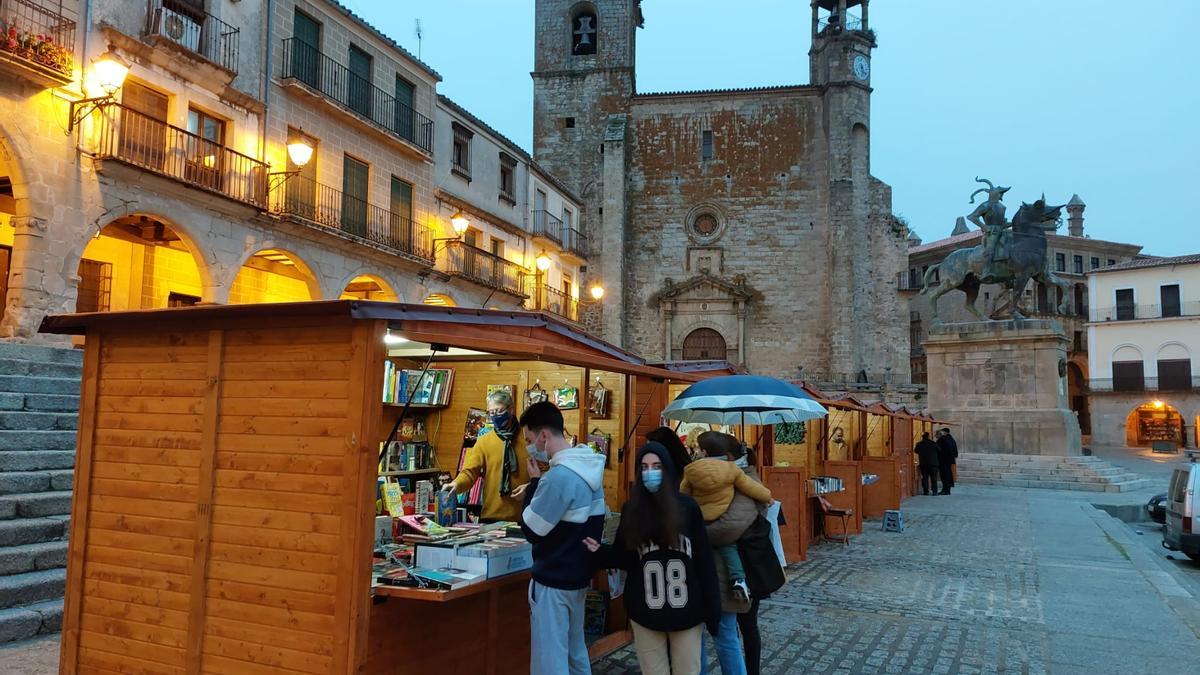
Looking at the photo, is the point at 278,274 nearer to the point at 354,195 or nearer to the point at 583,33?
the point at 354,195

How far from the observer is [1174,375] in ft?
156

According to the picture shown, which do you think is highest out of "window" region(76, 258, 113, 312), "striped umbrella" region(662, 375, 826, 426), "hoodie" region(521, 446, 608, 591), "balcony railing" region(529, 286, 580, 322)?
"balcony railing" region(529, 286, 580, 322)

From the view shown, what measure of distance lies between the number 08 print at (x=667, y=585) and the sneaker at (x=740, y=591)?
0.87 metres

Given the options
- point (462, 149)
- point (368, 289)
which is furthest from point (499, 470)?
point (462, 149)

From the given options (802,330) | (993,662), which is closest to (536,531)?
(993,662)

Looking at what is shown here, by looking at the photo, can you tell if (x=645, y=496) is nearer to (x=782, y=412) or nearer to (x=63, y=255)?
(x=782, y=412)

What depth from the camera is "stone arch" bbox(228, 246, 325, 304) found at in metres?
18.4

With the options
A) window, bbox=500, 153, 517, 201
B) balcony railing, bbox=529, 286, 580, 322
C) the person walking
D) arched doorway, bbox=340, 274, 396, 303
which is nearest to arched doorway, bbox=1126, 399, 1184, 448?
balcony railing, bbox=529, 286, 580, 322

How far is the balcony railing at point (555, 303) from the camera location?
94.6ft

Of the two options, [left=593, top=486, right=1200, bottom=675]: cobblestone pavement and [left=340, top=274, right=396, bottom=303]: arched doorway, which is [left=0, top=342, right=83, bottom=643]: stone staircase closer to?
[left=593, top=486, right=1200, bottom=675]: cobblestone pavement

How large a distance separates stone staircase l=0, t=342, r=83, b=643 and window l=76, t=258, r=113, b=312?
6.81 meters

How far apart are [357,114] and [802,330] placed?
937 inches

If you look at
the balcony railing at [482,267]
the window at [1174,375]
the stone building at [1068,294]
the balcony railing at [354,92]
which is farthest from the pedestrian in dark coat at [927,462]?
the window at [1174,375]

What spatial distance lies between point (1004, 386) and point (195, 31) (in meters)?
22.0
